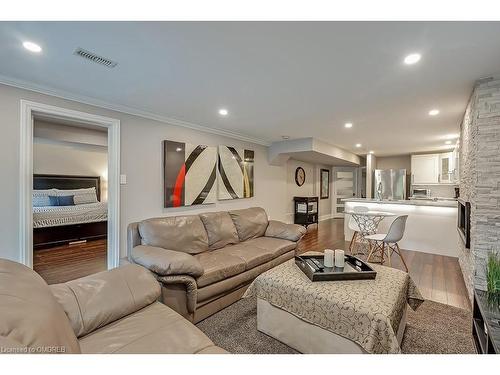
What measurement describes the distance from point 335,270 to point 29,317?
74.0 inches

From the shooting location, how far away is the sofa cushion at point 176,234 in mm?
2537

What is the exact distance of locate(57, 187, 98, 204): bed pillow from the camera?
565 centimetres

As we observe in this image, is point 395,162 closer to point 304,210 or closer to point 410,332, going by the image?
point 304,210

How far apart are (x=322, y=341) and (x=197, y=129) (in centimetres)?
318

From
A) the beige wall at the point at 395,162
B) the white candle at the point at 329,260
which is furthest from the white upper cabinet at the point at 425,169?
the white candle at the point at 329,260

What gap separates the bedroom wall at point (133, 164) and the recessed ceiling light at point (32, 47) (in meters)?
0.79

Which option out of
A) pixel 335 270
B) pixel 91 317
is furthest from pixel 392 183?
pixel 91 317

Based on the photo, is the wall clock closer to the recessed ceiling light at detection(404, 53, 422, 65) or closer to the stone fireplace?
the stone fireplace

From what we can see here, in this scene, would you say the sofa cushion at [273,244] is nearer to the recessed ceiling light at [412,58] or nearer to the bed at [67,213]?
the recessed ceiling light at [412,58]

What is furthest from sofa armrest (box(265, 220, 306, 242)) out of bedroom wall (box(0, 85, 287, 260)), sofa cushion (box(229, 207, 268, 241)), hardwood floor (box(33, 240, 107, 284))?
hardwood floor (box(33, 240, 107, 284))

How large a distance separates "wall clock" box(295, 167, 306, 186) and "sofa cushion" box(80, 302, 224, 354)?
18.7 feet
